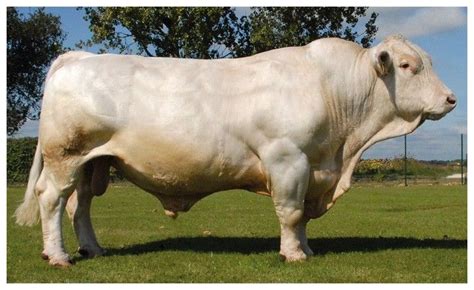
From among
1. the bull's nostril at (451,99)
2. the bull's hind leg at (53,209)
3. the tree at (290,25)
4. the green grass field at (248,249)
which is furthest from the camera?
the tree at (290,25)

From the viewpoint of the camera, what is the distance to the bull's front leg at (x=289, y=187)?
7.82 m

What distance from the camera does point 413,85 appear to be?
8.41 metres

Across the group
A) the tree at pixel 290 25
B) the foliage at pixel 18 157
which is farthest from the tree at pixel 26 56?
the tree at pixel 290 25

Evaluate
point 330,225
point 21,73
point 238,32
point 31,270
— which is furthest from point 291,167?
point 21,73

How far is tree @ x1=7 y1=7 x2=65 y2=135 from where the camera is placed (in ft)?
118

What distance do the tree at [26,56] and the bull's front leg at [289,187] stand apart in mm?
29804

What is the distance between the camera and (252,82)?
8.13 meters

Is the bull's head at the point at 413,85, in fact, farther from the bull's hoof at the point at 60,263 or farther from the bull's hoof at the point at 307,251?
the bull's hoof at the point at 60,263

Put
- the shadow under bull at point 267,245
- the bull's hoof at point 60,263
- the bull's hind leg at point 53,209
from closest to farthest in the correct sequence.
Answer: the bull's hoof at point 60,263
the bull's hind leg at point 53,209
the shadow under bull at point 267,245

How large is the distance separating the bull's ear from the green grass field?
2.29m

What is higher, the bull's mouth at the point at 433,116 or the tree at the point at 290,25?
the tree at the point at 290,25

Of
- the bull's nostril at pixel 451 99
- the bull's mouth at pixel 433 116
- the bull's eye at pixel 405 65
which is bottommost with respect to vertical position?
the bull's mouth at pixel 433 116

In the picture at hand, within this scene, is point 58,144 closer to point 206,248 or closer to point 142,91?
point 142,91

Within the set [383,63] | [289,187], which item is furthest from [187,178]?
[383,63]
